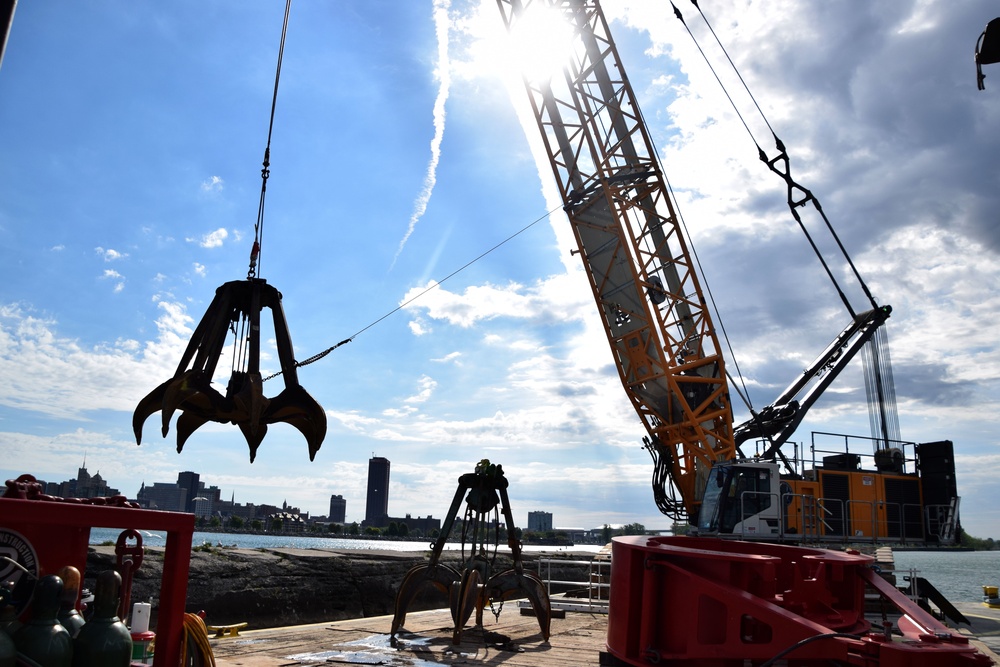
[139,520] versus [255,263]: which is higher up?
[255,263]

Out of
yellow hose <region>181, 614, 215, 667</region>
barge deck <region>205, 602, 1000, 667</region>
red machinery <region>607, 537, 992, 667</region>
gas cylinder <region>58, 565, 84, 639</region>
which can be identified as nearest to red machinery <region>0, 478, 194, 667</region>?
yellow hose <region>181, 614, 215, 667</region>

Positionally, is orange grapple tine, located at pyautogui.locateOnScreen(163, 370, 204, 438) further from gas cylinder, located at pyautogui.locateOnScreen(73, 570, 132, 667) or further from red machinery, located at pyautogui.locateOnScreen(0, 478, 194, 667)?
gas cylinder, located at pyautogui.locateOnScreen(73, 570, 132, 667)

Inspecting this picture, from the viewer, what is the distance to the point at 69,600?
4.05m

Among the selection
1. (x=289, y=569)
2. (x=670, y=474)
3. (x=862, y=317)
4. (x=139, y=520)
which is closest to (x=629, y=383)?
(x=670, y=474)

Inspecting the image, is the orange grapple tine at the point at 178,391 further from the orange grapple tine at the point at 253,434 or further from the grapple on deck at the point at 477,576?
the grapple on deck at the point at 477,576

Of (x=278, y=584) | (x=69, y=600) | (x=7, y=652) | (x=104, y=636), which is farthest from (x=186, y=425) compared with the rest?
(x=278, y=584)

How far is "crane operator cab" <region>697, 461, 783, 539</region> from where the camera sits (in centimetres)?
1559

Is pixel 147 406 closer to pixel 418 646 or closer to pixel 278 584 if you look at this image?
pixel 418 646

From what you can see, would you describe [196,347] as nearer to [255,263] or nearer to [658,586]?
[255,263]

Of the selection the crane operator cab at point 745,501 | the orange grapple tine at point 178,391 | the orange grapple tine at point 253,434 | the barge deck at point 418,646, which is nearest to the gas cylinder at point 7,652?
the orange grapple tine at point 178,391

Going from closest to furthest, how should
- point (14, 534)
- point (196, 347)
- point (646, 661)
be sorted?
point (14, 534) → point (646, 661) → point (196, 347)

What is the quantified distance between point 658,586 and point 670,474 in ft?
50.3

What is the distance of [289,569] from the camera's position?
1688 cm

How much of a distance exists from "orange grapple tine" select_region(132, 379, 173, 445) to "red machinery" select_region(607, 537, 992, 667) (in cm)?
449
